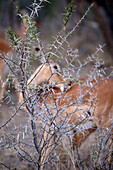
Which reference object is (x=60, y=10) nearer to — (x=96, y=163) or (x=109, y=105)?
(x=109, y=105)

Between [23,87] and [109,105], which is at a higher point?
[109,105]

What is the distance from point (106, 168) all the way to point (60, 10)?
227 centimetres

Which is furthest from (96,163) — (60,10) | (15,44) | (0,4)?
(0,4)

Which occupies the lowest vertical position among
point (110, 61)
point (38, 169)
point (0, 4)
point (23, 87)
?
point (38, 169)

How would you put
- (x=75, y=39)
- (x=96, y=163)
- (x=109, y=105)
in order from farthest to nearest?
1. (x=75, y=39)
2. (x=109, y=105)
3. (x=96, y=163)

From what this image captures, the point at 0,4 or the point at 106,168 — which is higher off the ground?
the point at 0,4

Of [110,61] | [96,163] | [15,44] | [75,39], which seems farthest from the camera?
[75,39]

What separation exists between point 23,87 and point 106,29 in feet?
12.0

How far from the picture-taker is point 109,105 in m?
3.36

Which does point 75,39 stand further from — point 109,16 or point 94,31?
point 109,16

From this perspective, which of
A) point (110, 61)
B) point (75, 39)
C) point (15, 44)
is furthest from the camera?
point (75, 39)

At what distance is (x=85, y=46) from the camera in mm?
6699

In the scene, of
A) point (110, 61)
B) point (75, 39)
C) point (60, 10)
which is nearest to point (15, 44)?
point (60, 10)

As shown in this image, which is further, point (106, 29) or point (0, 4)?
point (0, 4)
